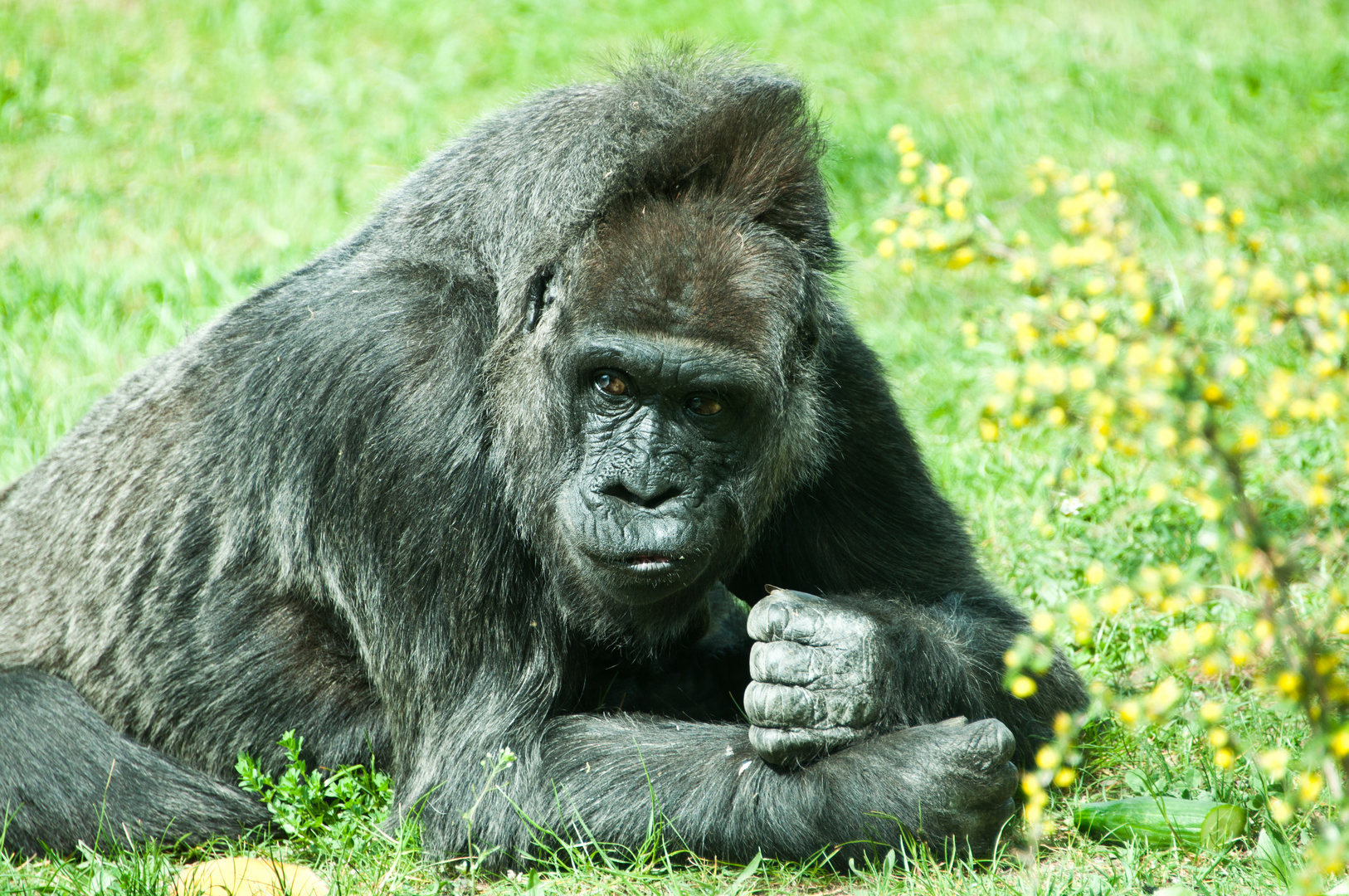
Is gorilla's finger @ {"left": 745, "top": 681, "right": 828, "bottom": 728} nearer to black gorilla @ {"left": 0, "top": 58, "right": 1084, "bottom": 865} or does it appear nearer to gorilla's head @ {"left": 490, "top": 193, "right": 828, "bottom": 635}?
black gorilla @ {"left": 0, "top": 58, "right": 1084, "bottom": 865}

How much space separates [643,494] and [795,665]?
30.3 inches

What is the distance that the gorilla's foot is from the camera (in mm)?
4160

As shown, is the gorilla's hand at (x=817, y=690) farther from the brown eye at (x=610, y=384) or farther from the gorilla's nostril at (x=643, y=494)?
the brown eye at (x=610, y=384)

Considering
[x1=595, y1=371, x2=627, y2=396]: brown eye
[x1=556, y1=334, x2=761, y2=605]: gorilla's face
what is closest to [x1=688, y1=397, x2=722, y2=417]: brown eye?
[x1=556, y1=334, x2=761, y2=605]: gorilla's face

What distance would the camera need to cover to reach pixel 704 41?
5586 millimetres

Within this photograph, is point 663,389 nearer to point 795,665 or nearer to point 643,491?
point 643,491

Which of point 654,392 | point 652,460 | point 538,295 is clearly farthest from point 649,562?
point 538,295

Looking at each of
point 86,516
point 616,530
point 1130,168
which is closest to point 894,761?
point 616,530

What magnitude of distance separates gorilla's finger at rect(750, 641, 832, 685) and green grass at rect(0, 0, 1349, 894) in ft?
4.23

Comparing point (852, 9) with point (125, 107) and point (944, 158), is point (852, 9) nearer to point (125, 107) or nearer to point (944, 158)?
point (944, 158)

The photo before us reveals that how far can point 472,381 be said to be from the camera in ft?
14.5

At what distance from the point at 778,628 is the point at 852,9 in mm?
11247

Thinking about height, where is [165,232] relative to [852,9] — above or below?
below

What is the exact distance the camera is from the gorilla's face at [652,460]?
414cm
